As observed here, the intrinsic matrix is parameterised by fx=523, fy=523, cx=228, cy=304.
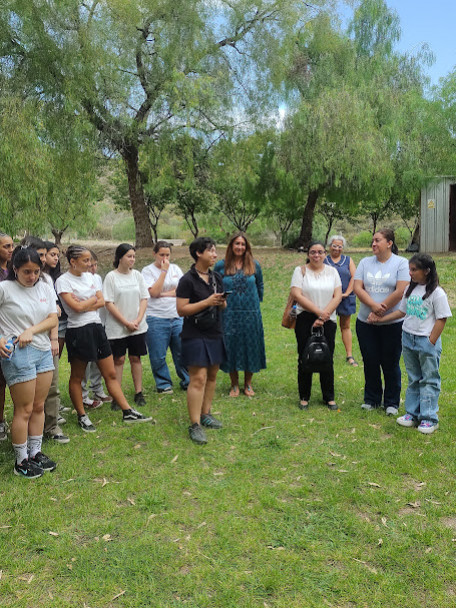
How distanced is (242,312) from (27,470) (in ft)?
8.99

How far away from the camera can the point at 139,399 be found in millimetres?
5676

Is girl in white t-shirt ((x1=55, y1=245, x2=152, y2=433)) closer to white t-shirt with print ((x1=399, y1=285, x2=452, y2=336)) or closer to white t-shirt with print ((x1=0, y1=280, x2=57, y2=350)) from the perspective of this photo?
white t-shirt with print ((x1=0, y1=280, x2=57, y2=350))

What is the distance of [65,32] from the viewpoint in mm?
13789

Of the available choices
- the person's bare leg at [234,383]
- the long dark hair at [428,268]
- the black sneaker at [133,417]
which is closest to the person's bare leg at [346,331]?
the person's bare leg at [234,383]

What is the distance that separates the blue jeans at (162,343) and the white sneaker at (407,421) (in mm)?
2471

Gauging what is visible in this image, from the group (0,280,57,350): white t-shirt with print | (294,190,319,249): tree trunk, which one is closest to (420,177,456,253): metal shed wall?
(294,190,319,249): tree trunk

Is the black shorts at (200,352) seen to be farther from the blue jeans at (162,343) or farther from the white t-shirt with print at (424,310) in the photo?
the white t-shirt with print at (424,310)

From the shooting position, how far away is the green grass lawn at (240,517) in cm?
270

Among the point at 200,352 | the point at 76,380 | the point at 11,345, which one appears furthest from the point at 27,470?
the point at 200,352

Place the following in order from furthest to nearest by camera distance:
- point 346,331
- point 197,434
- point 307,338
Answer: point 346,331, point 307,338, point 197,434

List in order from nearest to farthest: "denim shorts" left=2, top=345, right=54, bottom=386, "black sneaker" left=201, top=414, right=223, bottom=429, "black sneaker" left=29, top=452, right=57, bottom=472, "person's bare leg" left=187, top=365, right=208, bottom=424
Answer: "denim shorts" left=2, top=345, right=54, bottom=386, "black sneaker" left=29, top=452, right=57, bottom=472, "person's bare leg" left=187, top=365, right=208, bottom=424, "black sneaker" left=201, top=414, right=223, bottom=429

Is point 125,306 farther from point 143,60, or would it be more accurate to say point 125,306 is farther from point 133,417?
point 143,60

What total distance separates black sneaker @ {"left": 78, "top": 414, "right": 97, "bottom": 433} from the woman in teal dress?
1.57 metres

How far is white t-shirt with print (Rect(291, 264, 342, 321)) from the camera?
207 inches
